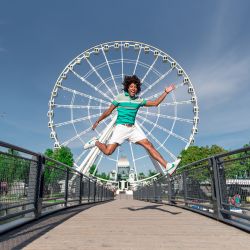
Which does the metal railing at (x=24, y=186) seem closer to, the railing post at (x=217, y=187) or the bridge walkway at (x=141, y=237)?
the bridge walkway at (x=141, y=237)

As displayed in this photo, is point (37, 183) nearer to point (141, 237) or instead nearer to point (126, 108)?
point (126, 108)

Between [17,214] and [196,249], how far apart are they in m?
2.10

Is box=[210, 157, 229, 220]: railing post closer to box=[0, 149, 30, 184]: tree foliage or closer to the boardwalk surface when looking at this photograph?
the boardwalk surface

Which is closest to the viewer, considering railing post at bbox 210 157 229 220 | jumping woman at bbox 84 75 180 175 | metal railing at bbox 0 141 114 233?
metal railing at bbox 0 141 114 233

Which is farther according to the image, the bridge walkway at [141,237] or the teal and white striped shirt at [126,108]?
the teal and white striped shirt at [126,108]

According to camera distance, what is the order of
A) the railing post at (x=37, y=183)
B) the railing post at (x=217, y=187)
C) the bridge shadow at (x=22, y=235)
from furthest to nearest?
1. the railing post at (x=217, y=187)
2. the railing post at (x=37, y=183)
3. the bridge shadow at (x=22, y=235)

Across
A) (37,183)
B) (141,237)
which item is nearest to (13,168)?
(37,183)

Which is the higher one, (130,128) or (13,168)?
(130,128)

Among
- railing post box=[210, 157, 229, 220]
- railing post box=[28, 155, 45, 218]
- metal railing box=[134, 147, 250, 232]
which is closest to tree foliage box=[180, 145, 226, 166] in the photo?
metal railing box=[134, 147, 250, 232]

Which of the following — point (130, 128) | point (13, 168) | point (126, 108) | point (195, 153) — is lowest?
point (13, 168)

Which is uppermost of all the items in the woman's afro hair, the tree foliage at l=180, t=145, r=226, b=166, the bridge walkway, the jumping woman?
the tree foliage at l=180, t=145, r=226, b=166

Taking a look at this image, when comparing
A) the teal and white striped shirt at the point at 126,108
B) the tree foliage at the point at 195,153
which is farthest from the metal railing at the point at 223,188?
the tree foliage at the point at 195,153

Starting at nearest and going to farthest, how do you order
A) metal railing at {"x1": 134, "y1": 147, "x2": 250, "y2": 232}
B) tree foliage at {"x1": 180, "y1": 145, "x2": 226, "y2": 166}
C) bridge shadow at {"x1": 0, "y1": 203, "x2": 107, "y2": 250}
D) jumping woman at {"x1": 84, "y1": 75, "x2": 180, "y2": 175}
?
bridge shadow at {"x1": 0, "y1": 203, "x2": 107, "y2": 250} < metal railing at {"x1": 134, "y1": 147, "x2": 250, "y2": 232} < jumping woman at {"x1": 84, "y1": 75, "x2": 180, "y2": 175} < tree foliage at {"x1": 180, "y1": 145, "x2": 226, "y2": 166}

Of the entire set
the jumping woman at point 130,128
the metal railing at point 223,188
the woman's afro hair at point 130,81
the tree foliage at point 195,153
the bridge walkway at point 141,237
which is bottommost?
the bridge walkway at point 141,237
